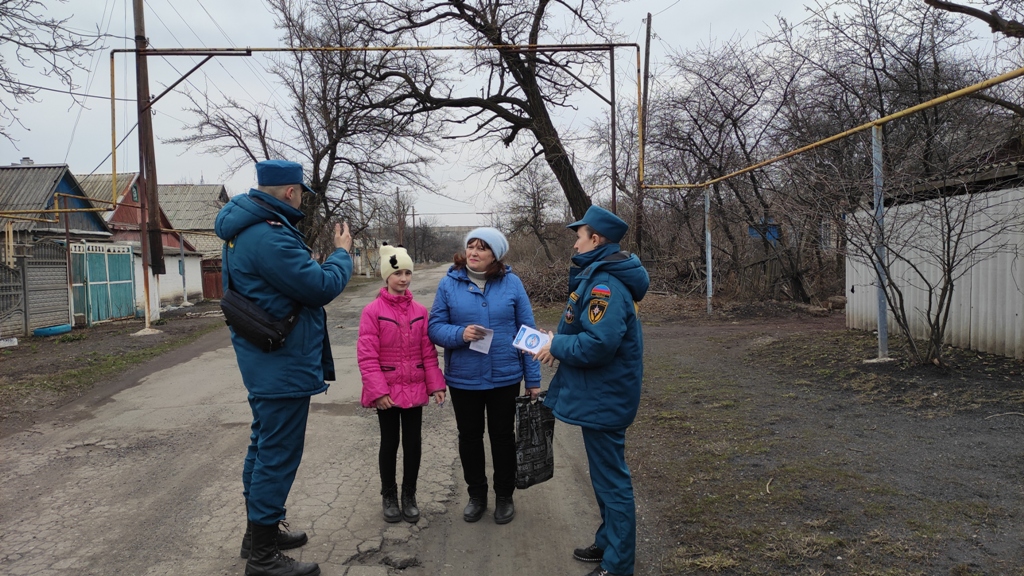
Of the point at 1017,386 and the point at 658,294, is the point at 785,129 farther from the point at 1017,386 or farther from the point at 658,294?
the point at 1017,386

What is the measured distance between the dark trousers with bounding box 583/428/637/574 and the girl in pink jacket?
1109mm

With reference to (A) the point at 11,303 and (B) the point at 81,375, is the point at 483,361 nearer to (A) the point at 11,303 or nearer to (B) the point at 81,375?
(B) the point at 81,375

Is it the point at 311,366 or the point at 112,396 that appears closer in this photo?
the point at 311,366

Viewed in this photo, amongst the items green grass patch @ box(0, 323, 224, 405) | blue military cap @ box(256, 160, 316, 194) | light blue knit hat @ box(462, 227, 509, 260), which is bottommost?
green grass patch @ box(0, 323, 224, 405)

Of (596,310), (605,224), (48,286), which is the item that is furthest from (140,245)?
(596,310)

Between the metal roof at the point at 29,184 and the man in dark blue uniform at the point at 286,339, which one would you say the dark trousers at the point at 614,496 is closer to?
the man in dark blue uniform at the point at 286,339

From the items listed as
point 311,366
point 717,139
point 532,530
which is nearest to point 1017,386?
point 532,530

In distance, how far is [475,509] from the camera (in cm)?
376

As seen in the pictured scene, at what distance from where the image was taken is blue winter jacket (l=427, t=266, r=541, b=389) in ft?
12.0

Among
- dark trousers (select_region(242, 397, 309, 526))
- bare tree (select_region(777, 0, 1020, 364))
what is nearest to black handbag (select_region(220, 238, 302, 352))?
dark trousers (select_region(242, 397, 309, 526))

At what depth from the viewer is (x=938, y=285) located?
7.65m

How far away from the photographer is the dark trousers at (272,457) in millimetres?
3008

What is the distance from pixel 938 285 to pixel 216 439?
798cm

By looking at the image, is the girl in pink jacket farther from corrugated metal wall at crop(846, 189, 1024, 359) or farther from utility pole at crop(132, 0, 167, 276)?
utility pole at crop(132, 0, 167, 276)
